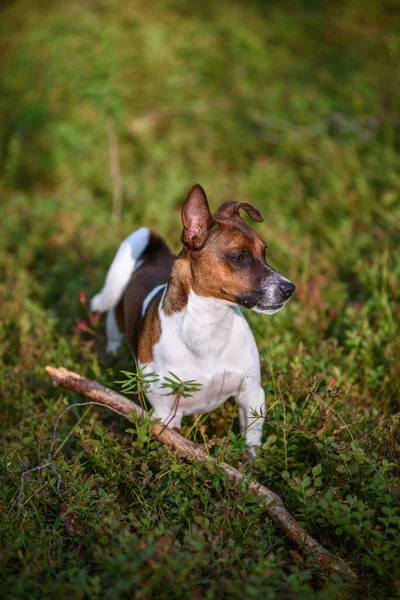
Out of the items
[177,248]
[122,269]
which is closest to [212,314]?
[122,269]

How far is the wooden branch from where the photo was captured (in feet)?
9.28

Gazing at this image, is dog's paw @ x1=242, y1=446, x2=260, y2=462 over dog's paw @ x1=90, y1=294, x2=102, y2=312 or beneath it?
over

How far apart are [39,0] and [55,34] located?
283 cm

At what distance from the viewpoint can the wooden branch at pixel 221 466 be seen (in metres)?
2.83

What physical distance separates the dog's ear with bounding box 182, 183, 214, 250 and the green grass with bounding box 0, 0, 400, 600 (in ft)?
3.47

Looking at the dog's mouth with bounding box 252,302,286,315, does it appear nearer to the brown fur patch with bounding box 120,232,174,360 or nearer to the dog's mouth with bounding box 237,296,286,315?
the dog's mouth with bounding box 237,296,286,315

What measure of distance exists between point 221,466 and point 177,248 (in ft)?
12.2

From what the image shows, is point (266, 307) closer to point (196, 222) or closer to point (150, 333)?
point (196, 222)

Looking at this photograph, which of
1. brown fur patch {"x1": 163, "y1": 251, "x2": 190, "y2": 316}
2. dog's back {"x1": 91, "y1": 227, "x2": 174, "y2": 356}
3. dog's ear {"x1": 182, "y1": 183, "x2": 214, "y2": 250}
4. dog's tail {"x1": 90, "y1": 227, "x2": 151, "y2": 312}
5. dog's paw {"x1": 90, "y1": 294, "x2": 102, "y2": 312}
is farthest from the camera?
dog's paw {"x1": 90, "y1": 294, "x2": 102, "y2": 312}

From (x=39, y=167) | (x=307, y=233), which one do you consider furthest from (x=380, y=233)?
(x=39, y=167)

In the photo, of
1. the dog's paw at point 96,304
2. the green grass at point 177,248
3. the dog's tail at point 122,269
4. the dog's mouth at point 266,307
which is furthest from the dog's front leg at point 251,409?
the dog's paw at point 96,304

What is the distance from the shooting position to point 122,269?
16.8 ft

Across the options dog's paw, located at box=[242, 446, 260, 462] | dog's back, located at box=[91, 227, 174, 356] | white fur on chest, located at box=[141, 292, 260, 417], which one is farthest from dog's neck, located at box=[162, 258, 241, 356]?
dog's back, located at box=[91, 227, 174, 356]

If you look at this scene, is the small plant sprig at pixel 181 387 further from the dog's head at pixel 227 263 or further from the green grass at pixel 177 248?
the dog's head at pixel 227 263
